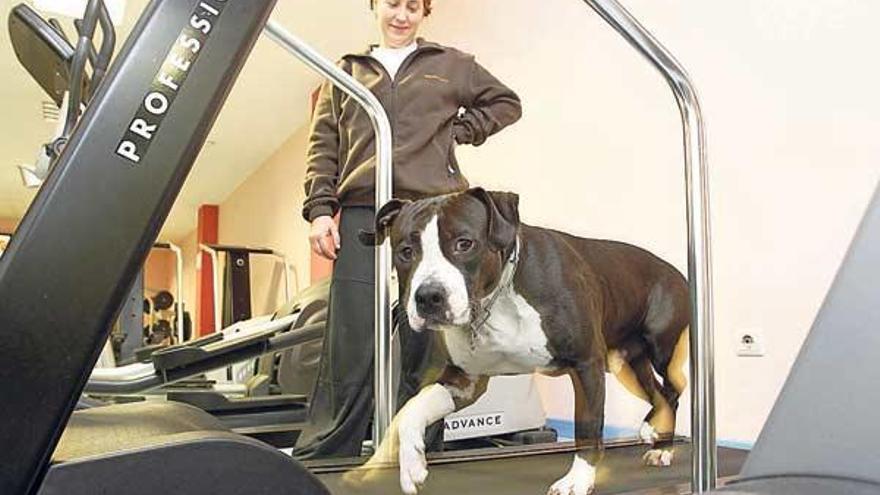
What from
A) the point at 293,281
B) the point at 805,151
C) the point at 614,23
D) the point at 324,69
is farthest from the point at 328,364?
the point at 293,281

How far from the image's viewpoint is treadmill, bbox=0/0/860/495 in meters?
0.68

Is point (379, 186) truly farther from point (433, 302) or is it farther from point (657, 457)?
point (657, 457)

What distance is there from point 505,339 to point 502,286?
103 millimetres

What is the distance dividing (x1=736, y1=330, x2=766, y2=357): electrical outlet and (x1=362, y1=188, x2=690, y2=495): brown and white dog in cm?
100

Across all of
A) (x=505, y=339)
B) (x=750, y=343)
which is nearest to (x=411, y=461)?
(x=505, y=339)

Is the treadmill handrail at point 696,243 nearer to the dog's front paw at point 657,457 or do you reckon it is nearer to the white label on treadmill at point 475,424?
the dog's front paw at point 657,457

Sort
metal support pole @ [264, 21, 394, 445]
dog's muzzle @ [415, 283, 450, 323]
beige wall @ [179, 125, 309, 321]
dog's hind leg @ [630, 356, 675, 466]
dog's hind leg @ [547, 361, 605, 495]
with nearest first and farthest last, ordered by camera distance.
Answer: dog's muzzle @ [415, 283, 450, 323] < dog's hind leg @ [547, 361, 605, 495] < metal support pole @ [264, 21, 394, 445] < dog's hind leg @ [630, 356, 675, 466] < beige wall @ [179, 125, 309, 321]

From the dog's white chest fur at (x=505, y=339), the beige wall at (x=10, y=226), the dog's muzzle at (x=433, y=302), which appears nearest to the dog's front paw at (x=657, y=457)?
the dog's white chest fur at (x=505, y=339)

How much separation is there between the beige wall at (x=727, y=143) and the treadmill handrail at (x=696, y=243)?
1.03 feet

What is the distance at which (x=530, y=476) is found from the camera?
1698 mm

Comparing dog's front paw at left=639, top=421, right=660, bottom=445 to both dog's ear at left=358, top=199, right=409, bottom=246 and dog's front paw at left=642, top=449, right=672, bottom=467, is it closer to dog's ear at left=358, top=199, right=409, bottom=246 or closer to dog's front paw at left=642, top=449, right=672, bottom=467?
dog's front paw at left=642, top=449, right=672, bottom=467

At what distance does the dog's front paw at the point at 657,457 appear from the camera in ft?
6.04

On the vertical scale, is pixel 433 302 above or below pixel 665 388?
above

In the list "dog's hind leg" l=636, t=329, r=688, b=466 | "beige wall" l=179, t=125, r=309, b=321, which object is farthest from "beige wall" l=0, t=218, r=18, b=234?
"beige wall" l=179, t=125, r=309, b=321
